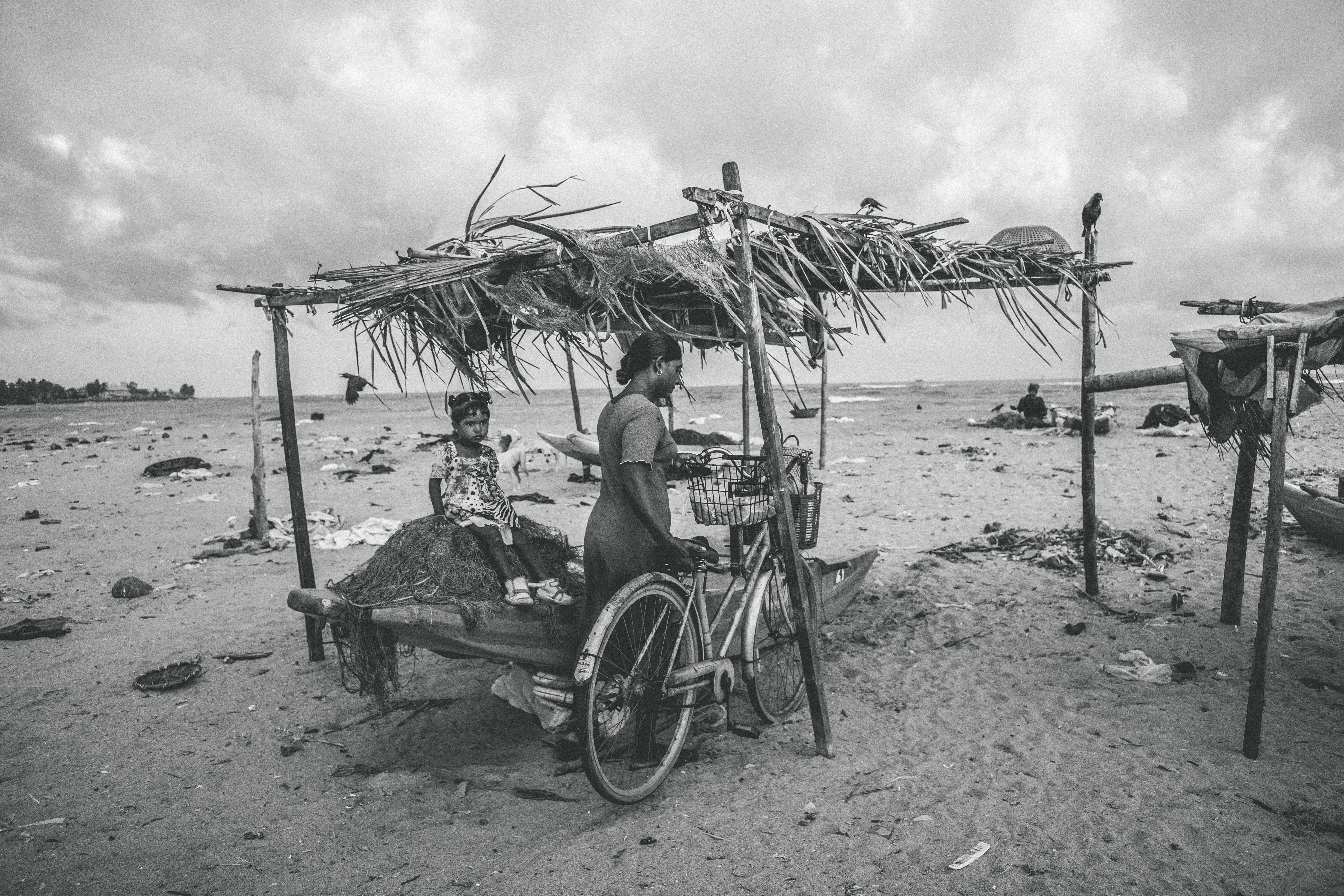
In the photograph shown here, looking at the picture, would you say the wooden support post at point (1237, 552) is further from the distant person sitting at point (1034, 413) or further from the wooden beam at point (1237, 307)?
the distant person sitting at point (1034, 413)

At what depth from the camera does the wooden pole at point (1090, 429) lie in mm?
5254

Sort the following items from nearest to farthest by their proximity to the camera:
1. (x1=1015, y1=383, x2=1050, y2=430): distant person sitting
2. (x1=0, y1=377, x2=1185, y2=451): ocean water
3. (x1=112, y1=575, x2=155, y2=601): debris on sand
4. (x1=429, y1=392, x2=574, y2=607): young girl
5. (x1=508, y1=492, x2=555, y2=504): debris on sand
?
(x1=429, y1=392, x2=574, y2=607): young girl, (x1=112, y1=575, x2=155, y2=601): debris on sand, (x1=508, y1=492, x2=555, y2=504): debris on sand, (x1=1015, y1=383, x2=1050, y2=430): distant person sitting, (x1=0, y1=377, x2=1185, y2=451): ocean water

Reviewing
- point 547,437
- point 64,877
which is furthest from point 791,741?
point 547,437

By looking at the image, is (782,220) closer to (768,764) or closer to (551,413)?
(768,764)

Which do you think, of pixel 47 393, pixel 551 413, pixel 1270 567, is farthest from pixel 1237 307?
pixel 47 393

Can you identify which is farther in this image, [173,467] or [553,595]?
[173,467]

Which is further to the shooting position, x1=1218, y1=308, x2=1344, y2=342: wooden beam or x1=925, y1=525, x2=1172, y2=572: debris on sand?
x1=925, y1=525, x2=1172, y2=572: debris on sand

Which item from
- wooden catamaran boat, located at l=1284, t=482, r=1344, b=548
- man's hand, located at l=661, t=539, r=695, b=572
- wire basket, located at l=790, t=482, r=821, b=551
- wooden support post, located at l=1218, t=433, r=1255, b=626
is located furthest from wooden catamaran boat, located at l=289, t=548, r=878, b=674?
wooden catamaran boat, located at l=1284, t=482, r=1344, b=548

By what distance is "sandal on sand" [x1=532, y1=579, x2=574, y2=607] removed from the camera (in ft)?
13.4

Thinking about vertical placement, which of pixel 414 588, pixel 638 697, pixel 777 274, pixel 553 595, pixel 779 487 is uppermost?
pixel 777 274

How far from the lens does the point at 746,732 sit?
4.09 m

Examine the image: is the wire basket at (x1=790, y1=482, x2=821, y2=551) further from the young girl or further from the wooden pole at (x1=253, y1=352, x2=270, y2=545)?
the wooden pole at (x1=253, y1=352, x2=270, y2=545)

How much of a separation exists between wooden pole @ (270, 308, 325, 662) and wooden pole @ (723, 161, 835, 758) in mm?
3264

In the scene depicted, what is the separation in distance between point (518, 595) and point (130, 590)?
5.90m
